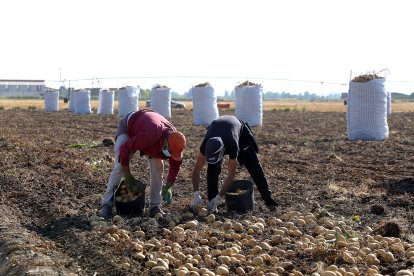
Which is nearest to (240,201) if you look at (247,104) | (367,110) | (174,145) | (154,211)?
(154,211)

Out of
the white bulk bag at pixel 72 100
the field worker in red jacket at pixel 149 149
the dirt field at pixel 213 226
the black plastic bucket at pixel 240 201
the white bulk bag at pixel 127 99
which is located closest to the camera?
the dirt field at pixel 213 226

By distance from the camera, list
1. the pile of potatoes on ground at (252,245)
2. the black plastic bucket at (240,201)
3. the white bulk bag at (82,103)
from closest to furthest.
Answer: the pile of potatoes on ground at (252,245) < the black plastic bucket at (240,201) < the white bulk bag at (82,103)

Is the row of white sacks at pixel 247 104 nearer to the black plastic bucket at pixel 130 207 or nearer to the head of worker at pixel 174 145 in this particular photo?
the black plastic bucket at pixel 130 207

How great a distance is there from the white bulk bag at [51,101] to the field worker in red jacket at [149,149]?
118ft

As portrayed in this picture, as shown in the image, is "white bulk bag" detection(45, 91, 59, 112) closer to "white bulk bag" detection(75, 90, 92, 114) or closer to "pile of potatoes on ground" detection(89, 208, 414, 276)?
"white bulk bag" detection(75, 90, 92, 114)

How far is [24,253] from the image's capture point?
255 inches

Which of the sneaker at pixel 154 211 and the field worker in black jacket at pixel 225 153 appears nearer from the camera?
the field worker in black jacket at pixel 225 153

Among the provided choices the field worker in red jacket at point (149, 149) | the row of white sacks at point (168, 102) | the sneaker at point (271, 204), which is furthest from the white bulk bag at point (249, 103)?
the field worker in red jacket at point (149, 149)

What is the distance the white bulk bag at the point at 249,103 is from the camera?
24.0 meters

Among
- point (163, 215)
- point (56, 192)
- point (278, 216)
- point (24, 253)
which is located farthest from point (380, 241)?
point (56, 192)

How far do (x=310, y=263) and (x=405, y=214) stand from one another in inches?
103

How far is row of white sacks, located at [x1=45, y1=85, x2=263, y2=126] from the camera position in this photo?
2414 centimetres

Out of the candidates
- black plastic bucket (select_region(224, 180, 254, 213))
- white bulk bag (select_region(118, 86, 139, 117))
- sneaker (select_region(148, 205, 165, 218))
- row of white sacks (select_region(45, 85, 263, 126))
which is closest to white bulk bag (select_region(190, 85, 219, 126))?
row of white sacks (select_region(45, 85, 263, 126))

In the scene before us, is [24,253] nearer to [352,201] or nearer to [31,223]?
[31,223]
